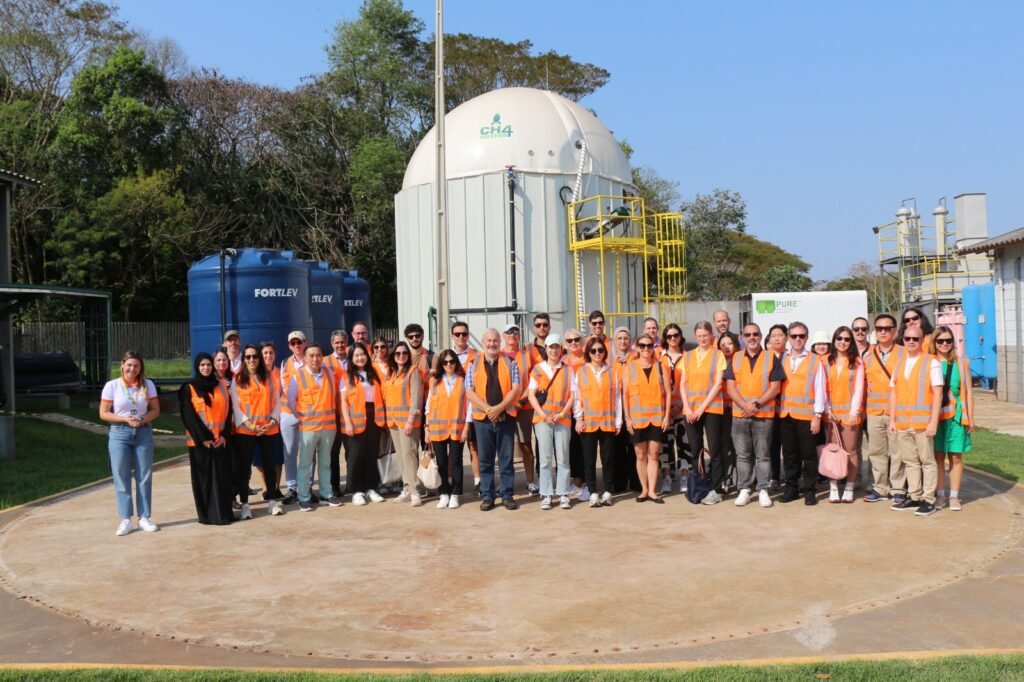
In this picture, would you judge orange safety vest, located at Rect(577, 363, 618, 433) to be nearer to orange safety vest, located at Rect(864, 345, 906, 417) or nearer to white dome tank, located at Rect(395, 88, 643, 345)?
orange safety vest, located at Rect(864, 345, 906, 417)

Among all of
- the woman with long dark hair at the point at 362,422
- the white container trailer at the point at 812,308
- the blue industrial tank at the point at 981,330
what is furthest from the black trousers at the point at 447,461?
the blue industrial tank at the point at 981,330

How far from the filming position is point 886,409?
8133 mm

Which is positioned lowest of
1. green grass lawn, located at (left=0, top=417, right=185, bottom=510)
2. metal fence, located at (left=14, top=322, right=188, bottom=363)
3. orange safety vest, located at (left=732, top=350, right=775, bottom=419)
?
green grass lawn, located at (left=0, top=417, right=185, bottom=510)

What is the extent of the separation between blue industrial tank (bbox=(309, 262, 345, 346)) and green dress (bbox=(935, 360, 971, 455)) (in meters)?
13.7

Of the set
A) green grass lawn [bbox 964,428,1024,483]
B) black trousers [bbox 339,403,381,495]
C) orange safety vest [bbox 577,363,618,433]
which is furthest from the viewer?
green grass lawn [bbox 964,428,1024,483]

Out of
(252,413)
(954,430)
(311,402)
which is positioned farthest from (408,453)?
(954,430)

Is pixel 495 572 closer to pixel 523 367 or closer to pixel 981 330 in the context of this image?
pixel 523 367

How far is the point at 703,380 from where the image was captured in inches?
332

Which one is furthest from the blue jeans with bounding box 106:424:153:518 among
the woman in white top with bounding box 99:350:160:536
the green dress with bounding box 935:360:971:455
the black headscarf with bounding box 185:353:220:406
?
the green dress with bounding box 935:360:971:455

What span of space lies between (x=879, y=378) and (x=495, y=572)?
4248 millimetres

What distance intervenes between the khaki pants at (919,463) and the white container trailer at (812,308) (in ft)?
51.3

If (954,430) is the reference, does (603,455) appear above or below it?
below

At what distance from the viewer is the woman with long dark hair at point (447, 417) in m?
8.48

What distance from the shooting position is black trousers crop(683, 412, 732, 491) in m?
8.46
